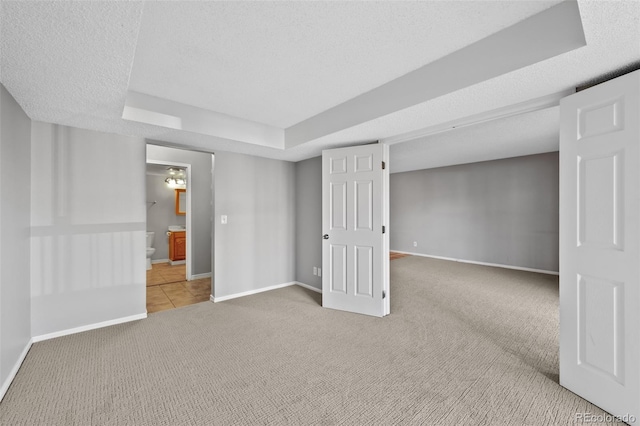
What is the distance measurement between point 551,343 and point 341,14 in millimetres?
3250

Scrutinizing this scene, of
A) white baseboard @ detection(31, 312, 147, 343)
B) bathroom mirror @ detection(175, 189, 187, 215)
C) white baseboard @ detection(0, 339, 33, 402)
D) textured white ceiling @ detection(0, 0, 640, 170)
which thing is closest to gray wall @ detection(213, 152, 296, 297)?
white baseboard @ detection(31, 312, 147, 343)

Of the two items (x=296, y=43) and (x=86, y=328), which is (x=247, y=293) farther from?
(x=296, y=43)

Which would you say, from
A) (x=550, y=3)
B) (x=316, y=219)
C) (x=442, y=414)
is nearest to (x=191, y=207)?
(x=316, y=219)

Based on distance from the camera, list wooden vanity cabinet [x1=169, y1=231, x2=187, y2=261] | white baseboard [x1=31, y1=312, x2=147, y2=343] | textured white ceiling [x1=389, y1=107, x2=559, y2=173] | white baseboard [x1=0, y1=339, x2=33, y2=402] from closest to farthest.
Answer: white baseboard [x1=0, y1=339, x2=33, y2=402] → white baseboard [x1=31, y1=312, x2=147, y2=343] → textured white ceiling [x1=389, y1=107, x2=559, y2=173] → wooden vanity cabinet [x1=169, y1=231, x2=187, y2=261]

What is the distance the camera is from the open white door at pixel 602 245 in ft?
5.21

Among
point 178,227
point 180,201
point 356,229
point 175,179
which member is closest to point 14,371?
point 356,229

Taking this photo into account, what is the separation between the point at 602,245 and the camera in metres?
1.72

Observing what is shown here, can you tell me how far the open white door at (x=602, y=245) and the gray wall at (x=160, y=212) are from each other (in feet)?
24.9

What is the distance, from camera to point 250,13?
155 centimetres

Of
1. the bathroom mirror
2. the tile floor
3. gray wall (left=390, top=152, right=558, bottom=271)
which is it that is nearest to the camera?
the tile floor

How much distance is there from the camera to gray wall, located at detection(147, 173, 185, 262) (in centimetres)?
685

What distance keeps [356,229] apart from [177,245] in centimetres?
496
